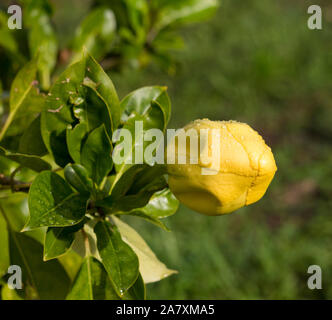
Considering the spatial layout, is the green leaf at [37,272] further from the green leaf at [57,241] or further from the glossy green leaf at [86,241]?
the green leaf at [57,241]

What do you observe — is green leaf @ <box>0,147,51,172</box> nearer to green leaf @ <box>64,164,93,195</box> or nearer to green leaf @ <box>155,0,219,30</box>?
green leaf @ <box>64,164,93,195</box>

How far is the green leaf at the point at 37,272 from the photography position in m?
0.78

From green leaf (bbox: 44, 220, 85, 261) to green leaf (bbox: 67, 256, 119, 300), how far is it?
0.08 metres

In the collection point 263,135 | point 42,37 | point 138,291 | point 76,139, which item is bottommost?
point 138,291

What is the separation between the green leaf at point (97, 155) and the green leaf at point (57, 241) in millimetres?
90

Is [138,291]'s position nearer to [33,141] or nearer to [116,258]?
[116,258]

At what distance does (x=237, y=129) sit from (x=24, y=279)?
0.45m

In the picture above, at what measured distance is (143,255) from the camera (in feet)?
2.56

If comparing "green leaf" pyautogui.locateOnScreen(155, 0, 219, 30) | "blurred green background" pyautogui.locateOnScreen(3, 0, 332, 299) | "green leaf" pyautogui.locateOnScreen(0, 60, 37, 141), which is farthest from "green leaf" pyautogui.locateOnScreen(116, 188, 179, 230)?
"blurred green background" pyautogui.locateOnScreen(3, 0, 332, 299)

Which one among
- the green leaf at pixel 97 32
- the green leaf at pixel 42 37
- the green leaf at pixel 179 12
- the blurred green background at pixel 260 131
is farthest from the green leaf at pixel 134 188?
the blurred green background at pixel 260 131

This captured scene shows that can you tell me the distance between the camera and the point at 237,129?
60 cm

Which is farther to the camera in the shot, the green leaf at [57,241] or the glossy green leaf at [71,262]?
the glossy green leaf at [71,262]

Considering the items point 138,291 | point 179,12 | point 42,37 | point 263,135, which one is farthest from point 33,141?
point 263,135

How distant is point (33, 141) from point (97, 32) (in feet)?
1.78
